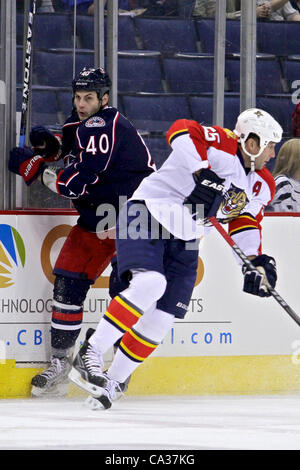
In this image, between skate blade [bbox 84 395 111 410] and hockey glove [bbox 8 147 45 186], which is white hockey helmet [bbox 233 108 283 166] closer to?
hockey glove [bbox 8 147 45 186]

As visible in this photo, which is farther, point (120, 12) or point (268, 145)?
point (120, 12)

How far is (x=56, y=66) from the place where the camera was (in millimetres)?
4395

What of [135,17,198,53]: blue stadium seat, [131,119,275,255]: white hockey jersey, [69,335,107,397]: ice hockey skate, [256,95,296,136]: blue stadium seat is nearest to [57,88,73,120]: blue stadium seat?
[135,17,198,53]: blue stadium seat

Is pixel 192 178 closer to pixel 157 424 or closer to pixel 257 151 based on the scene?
pixel 257 151

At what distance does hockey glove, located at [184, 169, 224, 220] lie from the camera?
145 inches

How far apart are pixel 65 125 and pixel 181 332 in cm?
93

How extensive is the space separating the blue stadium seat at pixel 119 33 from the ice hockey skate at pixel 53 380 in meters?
1.31

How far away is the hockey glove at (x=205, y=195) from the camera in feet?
12.1

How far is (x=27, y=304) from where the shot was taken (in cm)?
411

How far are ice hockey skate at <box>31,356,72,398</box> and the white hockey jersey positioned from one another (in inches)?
28.9

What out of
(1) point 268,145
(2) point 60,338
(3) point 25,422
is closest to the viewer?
(3) point 25,422

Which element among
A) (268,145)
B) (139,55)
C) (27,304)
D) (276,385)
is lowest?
(276,385)
